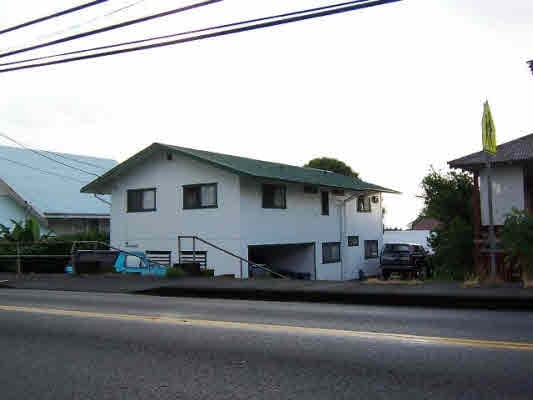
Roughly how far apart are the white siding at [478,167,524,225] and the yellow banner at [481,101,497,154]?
6.44 meters

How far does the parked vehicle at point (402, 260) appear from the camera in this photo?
30.7 metres

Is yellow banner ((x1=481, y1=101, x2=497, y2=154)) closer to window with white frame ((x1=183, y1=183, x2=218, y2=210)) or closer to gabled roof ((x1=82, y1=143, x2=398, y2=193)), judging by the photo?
gabled roof ((x1=82, y1=143, x2=398, y2=193))

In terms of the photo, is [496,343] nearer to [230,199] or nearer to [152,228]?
[230,199]

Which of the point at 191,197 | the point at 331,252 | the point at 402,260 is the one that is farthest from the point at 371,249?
the point at 191,197

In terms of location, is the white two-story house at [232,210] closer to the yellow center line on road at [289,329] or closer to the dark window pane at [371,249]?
the dark window pane at [371,249]

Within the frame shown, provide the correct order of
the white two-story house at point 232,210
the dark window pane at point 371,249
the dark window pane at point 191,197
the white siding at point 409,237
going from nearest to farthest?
the white two-story house at point 232,210, the dark window pane at point 191,197, the dark window pane at point 371,249, the white siding at point 409,237

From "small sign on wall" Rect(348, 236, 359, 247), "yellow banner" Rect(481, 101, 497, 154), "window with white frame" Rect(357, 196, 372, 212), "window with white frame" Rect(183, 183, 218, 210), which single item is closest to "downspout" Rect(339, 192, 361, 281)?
"small sign on wall" Rect(348, 236, 359, 247)

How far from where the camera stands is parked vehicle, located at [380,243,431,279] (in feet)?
101

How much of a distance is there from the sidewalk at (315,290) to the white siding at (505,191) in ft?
22.5

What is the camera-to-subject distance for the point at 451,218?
83.4 feet

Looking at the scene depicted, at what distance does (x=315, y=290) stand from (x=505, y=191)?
30.1 ft

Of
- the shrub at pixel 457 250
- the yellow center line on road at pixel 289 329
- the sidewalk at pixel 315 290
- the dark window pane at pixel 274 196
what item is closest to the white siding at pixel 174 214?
the dark window pane at pixel 274 196

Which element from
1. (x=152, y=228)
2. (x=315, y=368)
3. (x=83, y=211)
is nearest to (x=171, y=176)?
(x=152, y=228)

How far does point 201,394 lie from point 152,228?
2275 centimetres
